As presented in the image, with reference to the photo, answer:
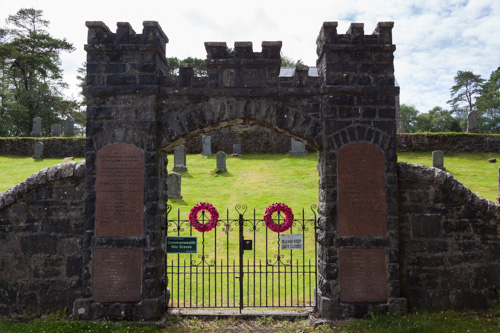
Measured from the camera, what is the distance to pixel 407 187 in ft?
18.2

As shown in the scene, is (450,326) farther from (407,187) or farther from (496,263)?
(407,187)

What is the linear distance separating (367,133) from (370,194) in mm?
1001

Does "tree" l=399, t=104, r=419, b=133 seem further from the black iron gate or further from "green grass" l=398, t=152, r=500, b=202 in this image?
the black iron gate

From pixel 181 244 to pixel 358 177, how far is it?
3.24 m

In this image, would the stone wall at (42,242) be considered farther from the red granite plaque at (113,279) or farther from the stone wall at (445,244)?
the stone wall at (445,244)

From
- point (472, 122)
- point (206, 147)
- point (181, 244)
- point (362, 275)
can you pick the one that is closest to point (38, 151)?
point (206, 147)

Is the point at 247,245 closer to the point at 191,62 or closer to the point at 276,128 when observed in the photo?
the point at 276,128

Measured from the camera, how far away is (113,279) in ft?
17.5

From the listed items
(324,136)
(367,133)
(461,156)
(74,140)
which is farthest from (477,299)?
(74,140)

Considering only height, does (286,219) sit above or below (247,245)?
above

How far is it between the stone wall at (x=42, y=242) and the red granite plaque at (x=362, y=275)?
434 cm

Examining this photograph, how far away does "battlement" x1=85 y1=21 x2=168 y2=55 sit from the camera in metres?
5.45

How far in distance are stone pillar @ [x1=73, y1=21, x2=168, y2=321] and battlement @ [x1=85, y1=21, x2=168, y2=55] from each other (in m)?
0.02

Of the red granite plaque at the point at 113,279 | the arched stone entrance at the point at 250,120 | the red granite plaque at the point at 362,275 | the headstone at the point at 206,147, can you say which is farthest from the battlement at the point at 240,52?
the headstone at the point at 206,147
